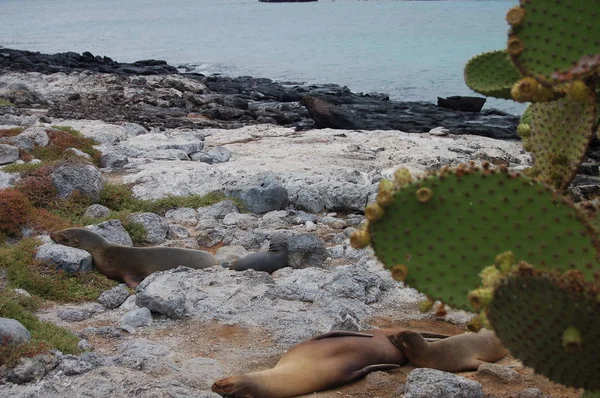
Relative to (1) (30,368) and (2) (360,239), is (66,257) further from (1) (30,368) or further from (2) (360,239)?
(2) (360,239)

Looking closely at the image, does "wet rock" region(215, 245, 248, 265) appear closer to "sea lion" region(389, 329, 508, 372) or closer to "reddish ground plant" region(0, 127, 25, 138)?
"sea lion" region(389, 329, 508, 372)

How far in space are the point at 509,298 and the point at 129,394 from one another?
10.8 ft

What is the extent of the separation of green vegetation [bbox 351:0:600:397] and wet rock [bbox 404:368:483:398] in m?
2.34

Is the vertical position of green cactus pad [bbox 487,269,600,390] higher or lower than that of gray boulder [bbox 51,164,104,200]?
higher

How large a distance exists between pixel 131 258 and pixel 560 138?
585 centimetres

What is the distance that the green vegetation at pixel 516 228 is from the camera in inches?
91.7

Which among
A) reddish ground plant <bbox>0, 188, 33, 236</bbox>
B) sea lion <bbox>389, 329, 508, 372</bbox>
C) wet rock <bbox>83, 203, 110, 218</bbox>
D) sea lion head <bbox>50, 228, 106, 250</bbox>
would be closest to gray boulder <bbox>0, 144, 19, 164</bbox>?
wet rock <bbox>83, 203, 110, 218</bbox>

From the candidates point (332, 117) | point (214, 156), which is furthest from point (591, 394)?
point (332, 117)

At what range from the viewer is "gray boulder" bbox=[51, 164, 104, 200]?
1052cm

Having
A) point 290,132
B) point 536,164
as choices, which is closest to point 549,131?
point 536,164

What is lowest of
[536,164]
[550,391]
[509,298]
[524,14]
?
[550,391]

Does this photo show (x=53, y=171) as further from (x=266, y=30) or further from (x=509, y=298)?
(x=266, y=30)

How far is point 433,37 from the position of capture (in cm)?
5916

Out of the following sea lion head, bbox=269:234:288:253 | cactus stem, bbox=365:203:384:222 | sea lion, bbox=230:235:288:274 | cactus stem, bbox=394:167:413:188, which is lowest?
sea lion, bbox=230:235:288:274
